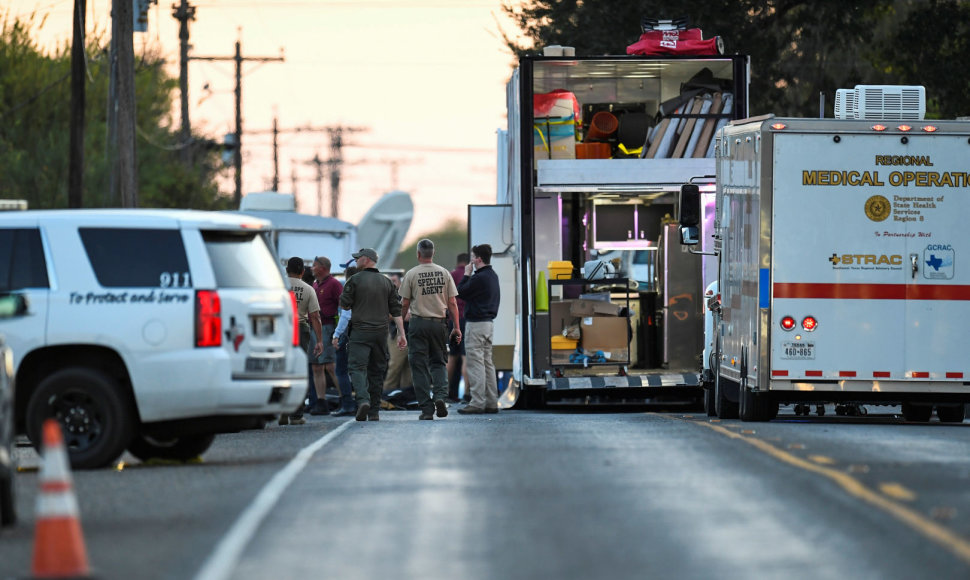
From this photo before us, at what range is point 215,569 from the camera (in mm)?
8234

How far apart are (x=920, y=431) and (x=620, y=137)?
756cm

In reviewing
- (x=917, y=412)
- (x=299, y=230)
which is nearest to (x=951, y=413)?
(x=917, y=412)

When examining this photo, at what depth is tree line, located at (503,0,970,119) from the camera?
35500 millimetres

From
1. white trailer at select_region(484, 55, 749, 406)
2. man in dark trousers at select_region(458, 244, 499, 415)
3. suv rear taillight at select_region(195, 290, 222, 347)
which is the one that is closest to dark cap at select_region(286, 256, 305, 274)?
man in dark trousers at select_region(458, 244, 499, 415)

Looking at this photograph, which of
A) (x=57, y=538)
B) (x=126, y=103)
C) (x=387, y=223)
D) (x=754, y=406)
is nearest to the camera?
(x=57, y=538)

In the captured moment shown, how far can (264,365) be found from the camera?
13250 mm

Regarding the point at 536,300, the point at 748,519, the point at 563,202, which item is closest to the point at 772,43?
the point at 563,202

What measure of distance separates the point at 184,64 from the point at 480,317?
30.0 meters

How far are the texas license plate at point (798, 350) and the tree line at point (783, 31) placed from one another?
18.1 m

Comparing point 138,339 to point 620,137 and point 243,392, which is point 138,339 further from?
point 620,137

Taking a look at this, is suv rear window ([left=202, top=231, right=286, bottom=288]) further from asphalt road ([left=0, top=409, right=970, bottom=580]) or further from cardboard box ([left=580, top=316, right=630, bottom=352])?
cardboard box ([left=580, top=316, right=630, bottom=352])

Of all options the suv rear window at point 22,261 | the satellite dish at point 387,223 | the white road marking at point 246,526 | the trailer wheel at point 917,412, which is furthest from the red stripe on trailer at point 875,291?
the satellite dish at point 387,223

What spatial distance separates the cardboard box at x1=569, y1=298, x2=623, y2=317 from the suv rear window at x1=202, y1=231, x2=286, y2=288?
27.6 feet

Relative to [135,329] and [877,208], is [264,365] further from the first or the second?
[877,208]
